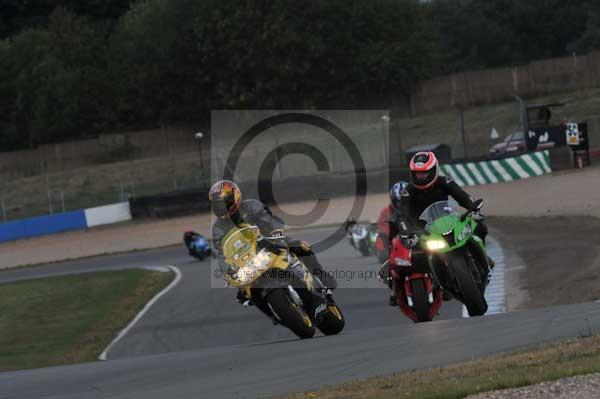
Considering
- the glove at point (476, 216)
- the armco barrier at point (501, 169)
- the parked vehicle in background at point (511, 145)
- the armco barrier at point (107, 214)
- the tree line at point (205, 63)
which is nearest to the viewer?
the glove at point (476, 216)

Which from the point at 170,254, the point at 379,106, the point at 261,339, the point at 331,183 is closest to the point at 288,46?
the point at 379,106

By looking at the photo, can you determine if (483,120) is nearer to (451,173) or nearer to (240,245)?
(451,173)

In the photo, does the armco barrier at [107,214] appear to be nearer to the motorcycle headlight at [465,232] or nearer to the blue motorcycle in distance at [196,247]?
the blue motorcycle in distance at [196,247]

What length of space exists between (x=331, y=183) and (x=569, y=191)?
10295 millimetres

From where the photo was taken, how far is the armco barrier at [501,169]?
33.2 m

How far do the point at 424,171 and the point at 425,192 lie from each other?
27cm

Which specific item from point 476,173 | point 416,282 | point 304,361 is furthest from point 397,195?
point 476,173

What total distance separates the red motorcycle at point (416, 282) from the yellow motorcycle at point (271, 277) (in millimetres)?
956

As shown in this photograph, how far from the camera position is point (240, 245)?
31.6 feet

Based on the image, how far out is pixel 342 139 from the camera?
45.6m

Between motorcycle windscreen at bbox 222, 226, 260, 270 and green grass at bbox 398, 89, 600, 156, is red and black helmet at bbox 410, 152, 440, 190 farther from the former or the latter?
green grass at bbox 398, 89, 600, 156

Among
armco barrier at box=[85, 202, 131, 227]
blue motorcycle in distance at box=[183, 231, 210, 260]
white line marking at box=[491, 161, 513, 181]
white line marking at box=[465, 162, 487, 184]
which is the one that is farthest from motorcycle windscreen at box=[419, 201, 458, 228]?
armco barrier at box=[85, 202, 131, 227]

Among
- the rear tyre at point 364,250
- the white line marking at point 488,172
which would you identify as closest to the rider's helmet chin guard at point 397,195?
the rear tyre at point 364,250

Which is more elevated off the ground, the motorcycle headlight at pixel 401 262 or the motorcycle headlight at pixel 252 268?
the motorcycle headlight at pixel 252 268
